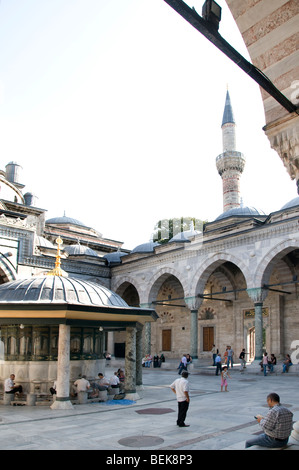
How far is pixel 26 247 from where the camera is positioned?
20844 mm

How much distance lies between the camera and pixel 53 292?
925 centimetres

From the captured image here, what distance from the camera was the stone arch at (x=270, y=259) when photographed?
1666cm

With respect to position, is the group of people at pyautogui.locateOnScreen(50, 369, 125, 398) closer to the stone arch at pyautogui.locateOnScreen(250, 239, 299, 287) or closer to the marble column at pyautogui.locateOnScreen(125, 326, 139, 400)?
the marble column at pyautogui.locateOnScreen(125, 326, 139, 400)

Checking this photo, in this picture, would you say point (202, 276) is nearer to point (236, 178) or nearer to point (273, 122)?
point (236, 178)

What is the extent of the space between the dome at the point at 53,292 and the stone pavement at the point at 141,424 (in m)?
2.15

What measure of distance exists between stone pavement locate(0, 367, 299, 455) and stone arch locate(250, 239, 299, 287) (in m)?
7.02

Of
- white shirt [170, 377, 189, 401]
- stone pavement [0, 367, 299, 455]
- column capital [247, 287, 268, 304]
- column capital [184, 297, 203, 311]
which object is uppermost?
column capital [247, 287, 268, 304]

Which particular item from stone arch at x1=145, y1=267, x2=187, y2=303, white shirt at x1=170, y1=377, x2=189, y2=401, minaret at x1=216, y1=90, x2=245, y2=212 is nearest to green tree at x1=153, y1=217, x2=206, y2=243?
minaret at x1=216, y1=90, x2=245, y2=212

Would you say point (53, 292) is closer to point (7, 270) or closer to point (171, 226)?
point (7, 270)

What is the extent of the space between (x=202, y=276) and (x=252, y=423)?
44.3 feet

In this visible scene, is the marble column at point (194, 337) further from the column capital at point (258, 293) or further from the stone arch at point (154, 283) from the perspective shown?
the column capital at point (258, 293)

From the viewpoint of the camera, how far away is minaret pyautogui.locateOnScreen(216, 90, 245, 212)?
30.0 m

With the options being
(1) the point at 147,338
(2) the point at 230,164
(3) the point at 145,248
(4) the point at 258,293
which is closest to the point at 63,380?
(4) the point at 258,293

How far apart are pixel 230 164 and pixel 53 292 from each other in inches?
911
